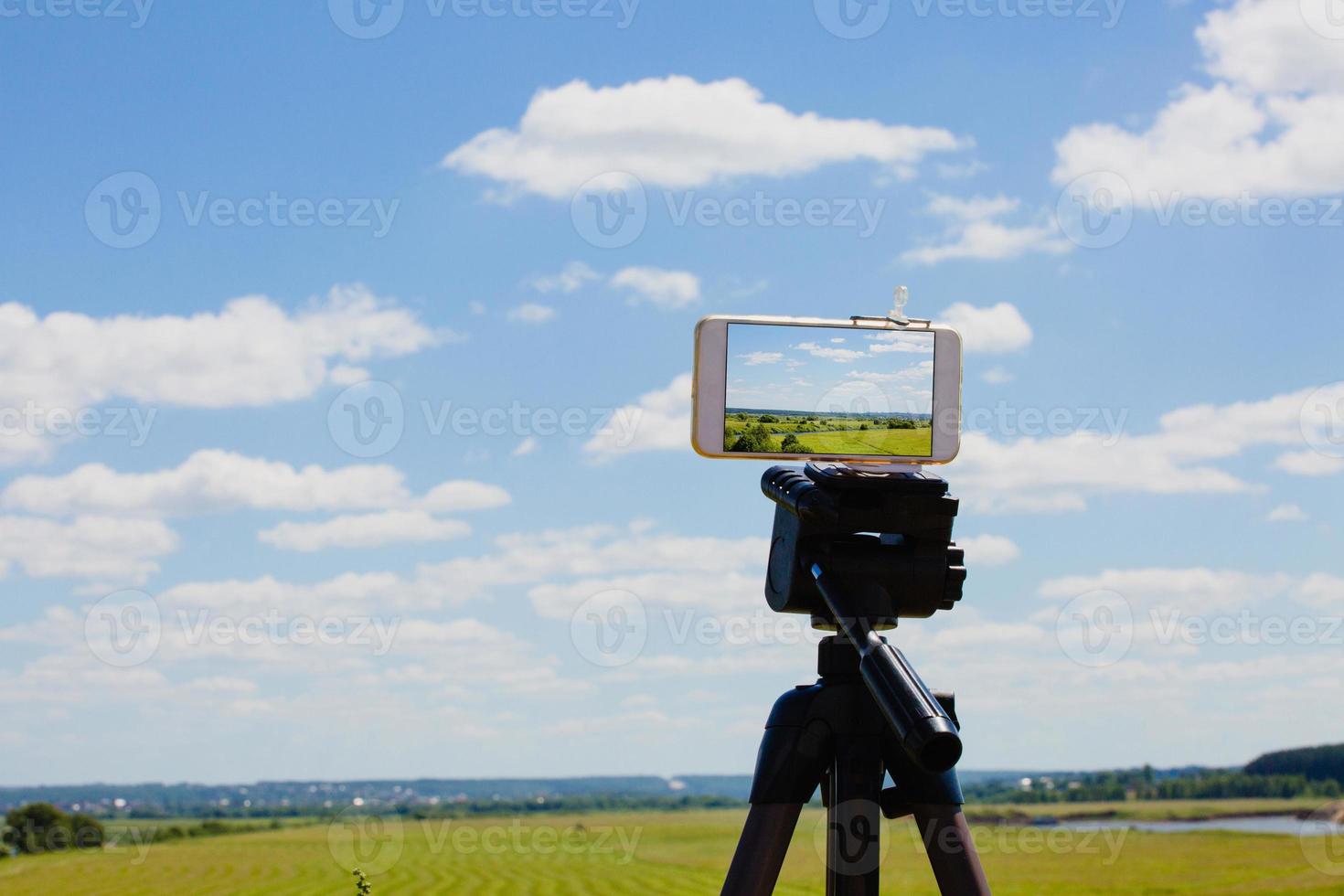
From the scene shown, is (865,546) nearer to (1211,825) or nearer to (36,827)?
(36,827)

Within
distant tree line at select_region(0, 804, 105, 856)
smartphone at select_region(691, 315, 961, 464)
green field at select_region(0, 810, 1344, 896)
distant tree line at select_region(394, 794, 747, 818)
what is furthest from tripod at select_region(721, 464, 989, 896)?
distant tree line at select_region(394, 794, 747, 818)

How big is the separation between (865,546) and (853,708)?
262 millimetres

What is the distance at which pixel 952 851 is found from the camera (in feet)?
5.93

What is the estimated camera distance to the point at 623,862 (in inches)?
2911

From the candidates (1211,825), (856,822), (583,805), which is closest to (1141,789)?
(1211,825)

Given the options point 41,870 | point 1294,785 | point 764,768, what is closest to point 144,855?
point 41,870

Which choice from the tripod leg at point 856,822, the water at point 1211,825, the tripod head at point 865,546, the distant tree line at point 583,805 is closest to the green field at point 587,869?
→ the water at point 1211,825

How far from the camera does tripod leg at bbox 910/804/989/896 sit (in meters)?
1.79

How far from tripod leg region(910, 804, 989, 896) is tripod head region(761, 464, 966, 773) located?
11.6 inches

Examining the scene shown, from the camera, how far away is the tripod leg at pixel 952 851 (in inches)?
70.5

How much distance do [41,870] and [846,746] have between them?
71.2m

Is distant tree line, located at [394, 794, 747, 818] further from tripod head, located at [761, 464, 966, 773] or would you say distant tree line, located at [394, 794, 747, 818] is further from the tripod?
tripod head, located at [761, 464, 966, 773]

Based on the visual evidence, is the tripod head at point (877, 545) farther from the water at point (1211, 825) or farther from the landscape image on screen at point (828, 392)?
the water at point (1211, 825)

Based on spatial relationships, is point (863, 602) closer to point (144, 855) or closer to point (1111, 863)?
point (1111, 863)
